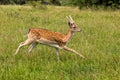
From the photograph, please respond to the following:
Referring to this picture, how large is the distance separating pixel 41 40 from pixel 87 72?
5.29ft

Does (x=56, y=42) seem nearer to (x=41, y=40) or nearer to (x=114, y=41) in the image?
(x=41, y=40)

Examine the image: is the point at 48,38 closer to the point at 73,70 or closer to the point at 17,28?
the point at 73,70

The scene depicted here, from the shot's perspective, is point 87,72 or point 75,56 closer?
point 87,72

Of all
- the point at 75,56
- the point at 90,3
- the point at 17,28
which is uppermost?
the point at 75,56

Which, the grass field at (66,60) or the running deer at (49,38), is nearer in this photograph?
the grass field at (66,60)

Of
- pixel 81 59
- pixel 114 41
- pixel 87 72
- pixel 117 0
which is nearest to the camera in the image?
pixel 87 72

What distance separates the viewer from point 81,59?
8.14m

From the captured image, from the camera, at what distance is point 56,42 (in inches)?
323

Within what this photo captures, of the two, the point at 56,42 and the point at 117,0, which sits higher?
the point at 56,42

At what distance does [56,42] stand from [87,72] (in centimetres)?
139

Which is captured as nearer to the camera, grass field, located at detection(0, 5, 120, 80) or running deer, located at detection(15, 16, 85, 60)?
grass field, located at detection(0, 5, 120, 80)

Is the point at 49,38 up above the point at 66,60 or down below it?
above

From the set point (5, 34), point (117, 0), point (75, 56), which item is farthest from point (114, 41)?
point (117, 0)

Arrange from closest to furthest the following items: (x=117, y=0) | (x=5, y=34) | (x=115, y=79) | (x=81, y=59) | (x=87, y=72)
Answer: (x=115, y=79) → (x=87, y=72) → (x=81, y=59) → (x=5, y=34) → (x=117, y=0)
